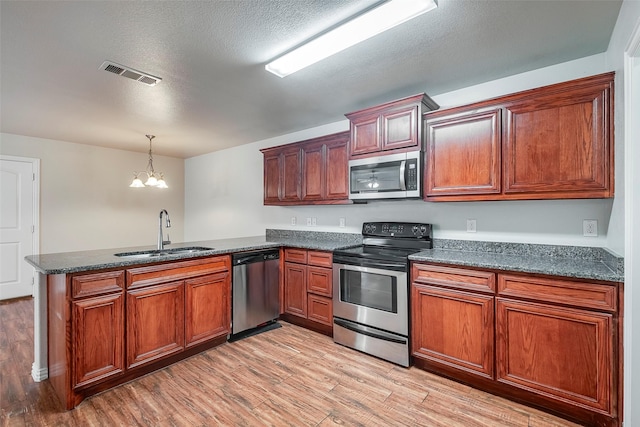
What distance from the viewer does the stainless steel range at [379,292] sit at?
2646 millimetres

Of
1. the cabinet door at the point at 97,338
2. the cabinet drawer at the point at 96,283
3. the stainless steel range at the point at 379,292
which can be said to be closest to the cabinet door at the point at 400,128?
the stainless steel range at the point at 379,292

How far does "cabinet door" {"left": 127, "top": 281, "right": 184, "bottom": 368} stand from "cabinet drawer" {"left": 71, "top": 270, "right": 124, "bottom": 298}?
130 mm

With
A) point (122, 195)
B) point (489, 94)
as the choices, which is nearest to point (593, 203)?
point (489, 94)

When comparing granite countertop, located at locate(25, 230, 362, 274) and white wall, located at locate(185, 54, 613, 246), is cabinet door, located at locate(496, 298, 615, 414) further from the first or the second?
granite countertop, located at locate(25, 230, 362, 274)

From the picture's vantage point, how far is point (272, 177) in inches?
167

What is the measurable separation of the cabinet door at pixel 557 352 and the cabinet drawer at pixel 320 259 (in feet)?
5.30

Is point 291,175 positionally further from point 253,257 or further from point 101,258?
point 101,258

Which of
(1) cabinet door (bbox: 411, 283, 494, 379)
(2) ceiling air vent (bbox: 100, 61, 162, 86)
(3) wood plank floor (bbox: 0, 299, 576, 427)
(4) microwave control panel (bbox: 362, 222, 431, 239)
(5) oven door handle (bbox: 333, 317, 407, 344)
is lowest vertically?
(3) wood plank floor (bbox: 0, 299, 576, 427)

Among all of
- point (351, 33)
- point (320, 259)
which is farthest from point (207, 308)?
point (351, 33)

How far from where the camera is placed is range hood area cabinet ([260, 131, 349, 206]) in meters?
3.53

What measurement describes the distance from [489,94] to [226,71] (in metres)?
2.39

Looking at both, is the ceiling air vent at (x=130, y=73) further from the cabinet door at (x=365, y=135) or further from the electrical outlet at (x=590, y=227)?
the electrical outlet at (x=590, y=227)

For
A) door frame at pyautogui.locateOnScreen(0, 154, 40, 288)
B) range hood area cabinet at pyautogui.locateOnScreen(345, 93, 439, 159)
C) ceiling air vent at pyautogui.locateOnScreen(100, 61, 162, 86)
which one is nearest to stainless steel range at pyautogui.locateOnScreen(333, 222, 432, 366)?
range hood area cabinet at pyautogui.locateOnScreen(345, 93, 439, 159)

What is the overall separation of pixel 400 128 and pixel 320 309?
6.82 feet
